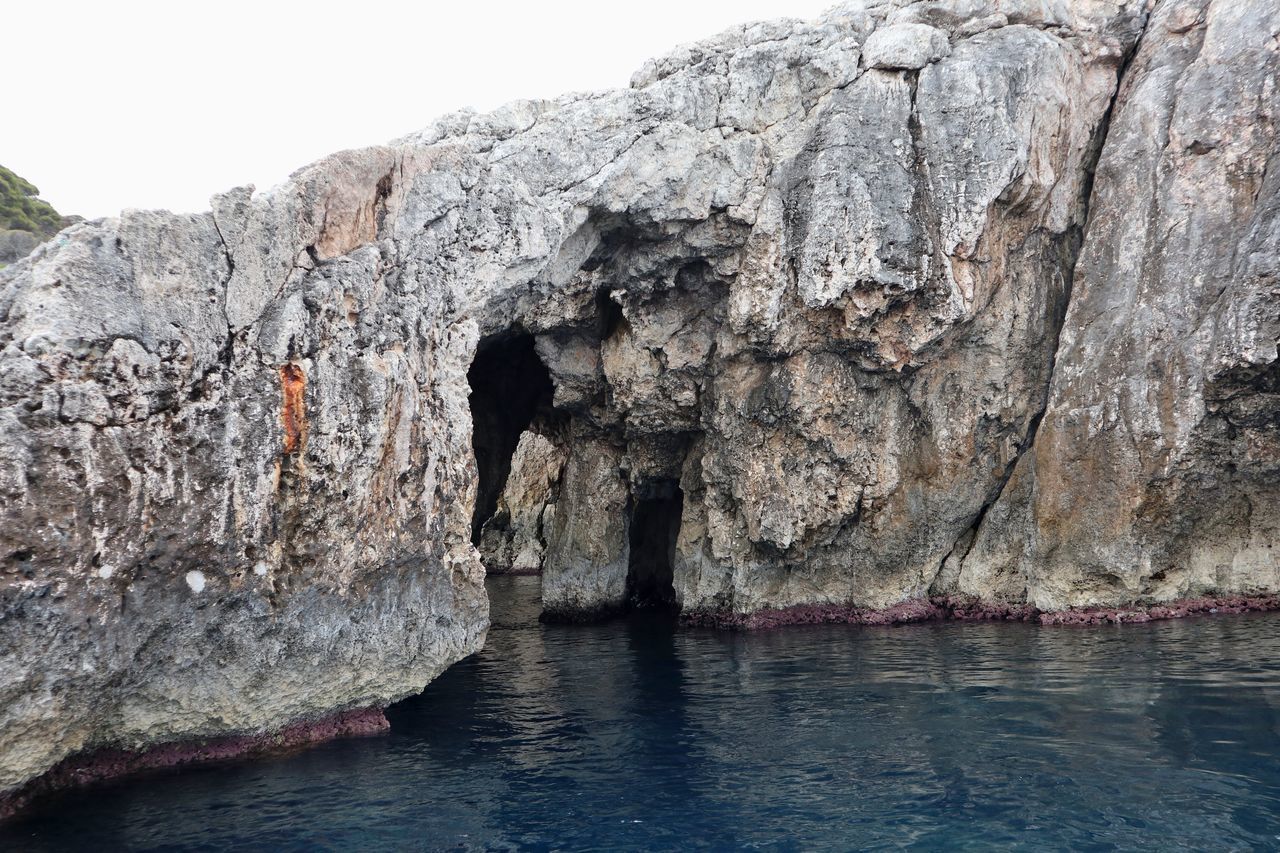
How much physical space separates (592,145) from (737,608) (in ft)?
51.7

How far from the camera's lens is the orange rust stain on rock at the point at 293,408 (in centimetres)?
1593

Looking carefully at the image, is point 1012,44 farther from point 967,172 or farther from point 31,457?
point 31,457

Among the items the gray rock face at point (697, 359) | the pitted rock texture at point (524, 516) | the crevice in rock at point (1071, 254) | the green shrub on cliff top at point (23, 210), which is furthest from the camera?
the pitted rock texture at point (524, 516)

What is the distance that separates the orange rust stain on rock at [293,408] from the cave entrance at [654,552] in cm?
2107

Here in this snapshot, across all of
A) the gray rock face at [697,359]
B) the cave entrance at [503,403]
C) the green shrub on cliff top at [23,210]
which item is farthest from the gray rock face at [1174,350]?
the green shrub on cliff top at [23,210]

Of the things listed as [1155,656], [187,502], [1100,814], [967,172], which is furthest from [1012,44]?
[187,502]

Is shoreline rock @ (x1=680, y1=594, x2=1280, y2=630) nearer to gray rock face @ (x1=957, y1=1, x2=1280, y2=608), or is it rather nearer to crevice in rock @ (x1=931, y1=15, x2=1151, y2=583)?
gray rock face @ (x1=957, y1=1, x2=1280, y2=608)

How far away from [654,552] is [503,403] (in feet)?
30.0

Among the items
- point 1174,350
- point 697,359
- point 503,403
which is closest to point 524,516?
point 503,403

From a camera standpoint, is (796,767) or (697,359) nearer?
(796,767)

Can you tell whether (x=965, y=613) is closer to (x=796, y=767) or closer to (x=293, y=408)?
(x=796, y=767)

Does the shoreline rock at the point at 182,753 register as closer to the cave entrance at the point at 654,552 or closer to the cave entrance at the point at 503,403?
the cave entrance at the point at 503,403

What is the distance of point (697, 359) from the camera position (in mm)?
28375

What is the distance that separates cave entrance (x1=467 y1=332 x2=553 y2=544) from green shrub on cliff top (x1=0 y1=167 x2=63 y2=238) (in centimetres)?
2201
